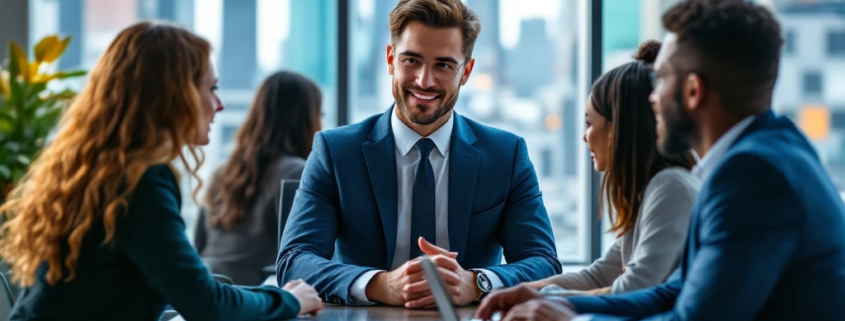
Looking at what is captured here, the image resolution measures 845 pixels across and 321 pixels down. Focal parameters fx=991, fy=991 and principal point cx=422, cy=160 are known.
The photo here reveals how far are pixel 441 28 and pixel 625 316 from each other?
1098 millimetres

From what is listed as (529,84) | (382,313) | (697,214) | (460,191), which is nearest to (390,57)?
(460,191)

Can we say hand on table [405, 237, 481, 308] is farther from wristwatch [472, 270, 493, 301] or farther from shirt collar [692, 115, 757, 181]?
shirt collar [692, 115, 757, 181]

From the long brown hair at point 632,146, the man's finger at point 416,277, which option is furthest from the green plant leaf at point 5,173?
the long brown hair at point 632,146

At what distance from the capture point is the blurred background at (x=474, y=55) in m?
5.09

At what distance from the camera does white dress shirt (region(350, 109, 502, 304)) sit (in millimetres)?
2453

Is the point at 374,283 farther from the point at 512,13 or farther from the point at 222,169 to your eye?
the point at 512,13

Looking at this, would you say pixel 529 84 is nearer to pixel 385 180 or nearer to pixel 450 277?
pixel 385 180

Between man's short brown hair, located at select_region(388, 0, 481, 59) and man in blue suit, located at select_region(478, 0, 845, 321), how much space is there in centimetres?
97

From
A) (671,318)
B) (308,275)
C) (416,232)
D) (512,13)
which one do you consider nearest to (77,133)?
(308,275)

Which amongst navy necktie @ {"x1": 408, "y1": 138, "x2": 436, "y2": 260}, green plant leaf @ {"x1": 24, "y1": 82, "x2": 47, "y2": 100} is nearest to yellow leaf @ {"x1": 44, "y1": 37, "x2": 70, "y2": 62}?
green plant leaf @ {"x1": 24, "y1": 82, "x2": 47, "y2": 100}

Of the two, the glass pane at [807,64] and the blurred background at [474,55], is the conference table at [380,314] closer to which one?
the blurred background at [474,55]

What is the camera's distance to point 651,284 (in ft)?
5.97

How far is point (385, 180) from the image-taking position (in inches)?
95.8

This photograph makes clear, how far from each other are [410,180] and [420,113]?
172 millimetres
